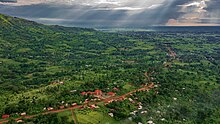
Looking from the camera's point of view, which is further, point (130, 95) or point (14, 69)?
point (14, 69)

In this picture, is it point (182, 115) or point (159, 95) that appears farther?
point (159, 95)

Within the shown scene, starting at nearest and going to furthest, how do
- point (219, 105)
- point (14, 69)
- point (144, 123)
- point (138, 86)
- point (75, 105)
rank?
point (144, 123), point (75, 105), point (219, 105), point (138, 86), point (14, 69)

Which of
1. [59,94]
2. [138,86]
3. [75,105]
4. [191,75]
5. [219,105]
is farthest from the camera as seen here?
[191,75]

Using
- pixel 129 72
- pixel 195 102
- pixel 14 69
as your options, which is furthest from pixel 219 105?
pixel 14 69

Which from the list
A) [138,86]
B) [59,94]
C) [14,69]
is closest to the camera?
[59,94]

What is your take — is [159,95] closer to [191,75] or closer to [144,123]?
[144,123]

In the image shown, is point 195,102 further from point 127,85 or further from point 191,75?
point 191,75

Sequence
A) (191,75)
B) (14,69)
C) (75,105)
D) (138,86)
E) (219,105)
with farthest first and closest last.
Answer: (14,69), (191,75), (138,86), (219,105), (75,105)

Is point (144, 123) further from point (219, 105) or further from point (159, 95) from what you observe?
point (219, 105)

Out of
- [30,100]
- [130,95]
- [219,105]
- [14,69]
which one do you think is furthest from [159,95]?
[14,69]
